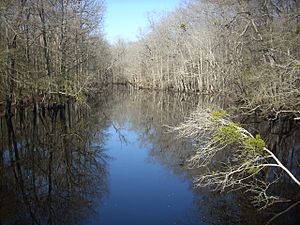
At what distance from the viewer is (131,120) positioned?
27562mm

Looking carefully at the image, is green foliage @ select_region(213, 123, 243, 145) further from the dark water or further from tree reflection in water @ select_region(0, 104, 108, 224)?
tree reflection in water @ select_region(0, 104, 108, 224)

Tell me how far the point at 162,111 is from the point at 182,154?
53.0 feet

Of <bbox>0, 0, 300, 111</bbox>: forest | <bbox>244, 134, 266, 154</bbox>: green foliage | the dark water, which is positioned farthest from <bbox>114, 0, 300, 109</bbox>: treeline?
the dark water

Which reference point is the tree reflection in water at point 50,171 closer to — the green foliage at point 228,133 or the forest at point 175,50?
the forest at point 175,50

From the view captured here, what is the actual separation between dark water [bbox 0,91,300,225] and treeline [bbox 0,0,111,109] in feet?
10.5

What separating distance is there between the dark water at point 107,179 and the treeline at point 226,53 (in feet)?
11.7

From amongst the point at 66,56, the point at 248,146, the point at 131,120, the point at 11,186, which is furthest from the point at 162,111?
the point at 248,146

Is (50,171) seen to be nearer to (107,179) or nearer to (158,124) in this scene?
(107,179)

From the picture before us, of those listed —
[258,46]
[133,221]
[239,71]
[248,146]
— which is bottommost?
[133,221]

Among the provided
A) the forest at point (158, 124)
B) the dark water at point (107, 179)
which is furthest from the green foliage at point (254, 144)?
the dark water at point (107, 179)

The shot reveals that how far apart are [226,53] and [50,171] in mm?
27400

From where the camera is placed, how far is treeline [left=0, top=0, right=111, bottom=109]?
68.7ft

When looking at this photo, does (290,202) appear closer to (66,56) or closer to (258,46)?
(258,46)

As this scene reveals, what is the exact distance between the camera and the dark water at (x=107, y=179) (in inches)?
397
